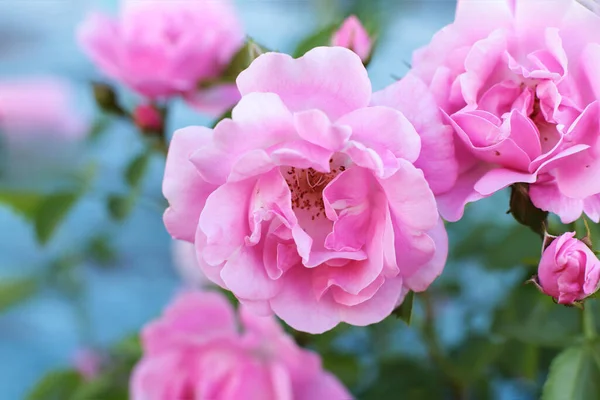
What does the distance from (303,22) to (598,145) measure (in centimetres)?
80

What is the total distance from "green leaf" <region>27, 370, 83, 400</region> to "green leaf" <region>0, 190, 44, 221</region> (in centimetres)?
12

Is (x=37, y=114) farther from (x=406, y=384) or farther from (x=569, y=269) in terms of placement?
(x=569, y=269)

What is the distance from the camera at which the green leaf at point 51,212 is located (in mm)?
425

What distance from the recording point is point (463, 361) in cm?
44

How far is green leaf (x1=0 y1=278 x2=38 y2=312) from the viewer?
2.07 ft

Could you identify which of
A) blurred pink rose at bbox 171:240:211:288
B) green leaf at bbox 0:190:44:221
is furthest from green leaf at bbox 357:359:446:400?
green leaf at bbox 0:190:44:221

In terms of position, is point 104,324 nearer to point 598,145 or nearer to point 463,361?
point 463,361

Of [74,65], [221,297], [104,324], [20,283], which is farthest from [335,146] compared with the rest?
[74,65]

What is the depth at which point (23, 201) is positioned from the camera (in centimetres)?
48

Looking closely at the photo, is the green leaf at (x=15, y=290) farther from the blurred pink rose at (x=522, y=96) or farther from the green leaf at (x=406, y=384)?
the blurred pink rose at (x=522, y=96)

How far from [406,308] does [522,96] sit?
0.08 m

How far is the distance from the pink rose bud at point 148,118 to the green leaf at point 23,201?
0.36 ft

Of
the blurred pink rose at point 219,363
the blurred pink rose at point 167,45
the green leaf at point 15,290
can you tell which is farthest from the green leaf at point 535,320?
the green leaf at point 15,290

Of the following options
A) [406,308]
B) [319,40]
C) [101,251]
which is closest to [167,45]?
[319,40]
